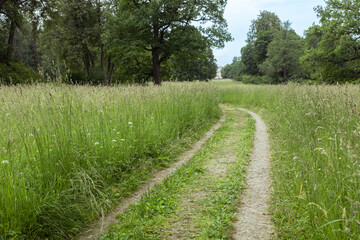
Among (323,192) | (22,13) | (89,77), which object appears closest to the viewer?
(323,192)

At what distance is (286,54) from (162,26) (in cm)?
2757

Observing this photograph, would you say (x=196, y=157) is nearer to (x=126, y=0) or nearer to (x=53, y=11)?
(x=126, y=0)

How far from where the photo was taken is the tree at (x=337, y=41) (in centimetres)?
1995

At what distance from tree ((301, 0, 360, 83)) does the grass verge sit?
61.8 ft

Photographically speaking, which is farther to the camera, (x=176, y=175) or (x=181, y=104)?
(x=181, y=104)

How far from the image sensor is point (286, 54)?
1553 inches

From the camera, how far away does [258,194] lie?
4.23 m

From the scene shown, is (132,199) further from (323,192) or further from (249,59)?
(249,59)

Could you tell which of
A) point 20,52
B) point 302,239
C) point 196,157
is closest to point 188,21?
point 196,157

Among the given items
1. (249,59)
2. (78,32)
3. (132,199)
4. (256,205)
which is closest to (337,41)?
(256,205)

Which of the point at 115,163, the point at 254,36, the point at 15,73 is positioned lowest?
the point at 115,163

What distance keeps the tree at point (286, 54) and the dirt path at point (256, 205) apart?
3774cm

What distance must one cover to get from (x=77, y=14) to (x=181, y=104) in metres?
22.3

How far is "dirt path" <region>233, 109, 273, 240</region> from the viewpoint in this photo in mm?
3178
